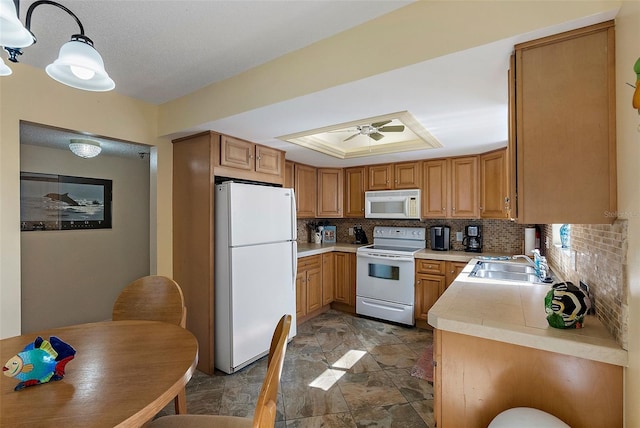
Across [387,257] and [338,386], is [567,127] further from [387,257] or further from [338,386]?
[387,257]

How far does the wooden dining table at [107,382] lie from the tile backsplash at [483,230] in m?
3.14

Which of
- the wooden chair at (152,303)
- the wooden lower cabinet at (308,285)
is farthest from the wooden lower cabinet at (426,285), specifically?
the wooden chair at (152,303)

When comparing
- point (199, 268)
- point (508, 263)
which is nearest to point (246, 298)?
point (199, 268)

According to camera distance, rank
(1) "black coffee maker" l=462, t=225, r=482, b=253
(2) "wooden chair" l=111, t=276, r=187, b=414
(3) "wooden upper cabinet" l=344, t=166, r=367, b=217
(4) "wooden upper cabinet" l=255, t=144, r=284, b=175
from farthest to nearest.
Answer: (3) "wooden upper cabinet" l=344, t=166, r=367, b=217 < (1) "black coffee maker" l=462, t=225, r=482, b=253 < (4) "wooden upper cabinet" l=255, t=144, r=284, b=175 < (2) "wooden chair" l=111, t=276, r=187, b=414

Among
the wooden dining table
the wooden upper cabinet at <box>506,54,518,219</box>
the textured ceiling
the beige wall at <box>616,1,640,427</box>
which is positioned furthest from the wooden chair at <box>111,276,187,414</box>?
the beige wall at <box>616,1,640,427</box>

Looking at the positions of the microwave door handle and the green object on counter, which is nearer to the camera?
the green object on counter

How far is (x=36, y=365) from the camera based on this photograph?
0.91m

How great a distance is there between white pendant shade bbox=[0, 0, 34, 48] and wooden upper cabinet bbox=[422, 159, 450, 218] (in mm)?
3536

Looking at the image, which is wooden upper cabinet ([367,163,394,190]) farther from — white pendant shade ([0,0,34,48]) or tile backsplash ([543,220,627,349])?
white pendant shade ([0,0,34,48])

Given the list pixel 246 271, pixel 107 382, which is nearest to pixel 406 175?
pixel 246 271

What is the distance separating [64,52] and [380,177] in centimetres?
341

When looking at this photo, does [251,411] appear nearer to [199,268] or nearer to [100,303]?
[199,268]

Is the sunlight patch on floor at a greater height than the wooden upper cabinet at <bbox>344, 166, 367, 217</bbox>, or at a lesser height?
lesser

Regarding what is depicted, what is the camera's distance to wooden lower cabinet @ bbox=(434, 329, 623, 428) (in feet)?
3.64
